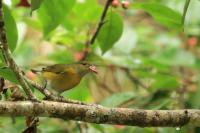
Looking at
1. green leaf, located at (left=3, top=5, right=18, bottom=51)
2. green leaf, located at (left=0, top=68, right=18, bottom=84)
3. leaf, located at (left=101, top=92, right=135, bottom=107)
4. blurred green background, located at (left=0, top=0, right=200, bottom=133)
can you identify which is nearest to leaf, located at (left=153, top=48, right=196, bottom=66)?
blurred green background, located at (left=0, top=0, right=200, bottom=133)

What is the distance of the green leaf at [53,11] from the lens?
116cm

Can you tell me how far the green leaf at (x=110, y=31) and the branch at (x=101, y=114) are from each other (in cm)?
43

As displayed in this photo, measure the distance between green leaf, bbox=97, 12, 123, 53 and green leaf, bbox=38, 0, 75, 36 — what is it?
165 mm

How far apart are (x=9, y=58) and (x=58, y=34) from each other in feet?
3.04

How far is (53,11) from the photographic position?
46.5 inches

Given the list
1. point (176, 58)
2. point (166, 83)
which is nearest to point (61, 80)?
point (166, 83)

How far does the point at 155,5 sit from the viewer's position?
1.31 meters

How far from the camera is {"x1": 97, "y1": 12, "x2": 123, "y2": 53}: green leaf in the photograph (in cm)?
136

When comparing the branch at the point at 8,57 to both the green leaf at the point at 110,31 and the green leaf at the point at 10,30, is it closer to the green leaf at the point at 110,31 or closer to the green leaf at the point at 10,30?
the green leaf at the point at 10,30

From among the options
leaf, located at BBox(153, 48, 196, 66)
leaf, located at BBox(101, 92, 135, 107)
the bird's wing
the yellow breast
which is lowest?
leaf, located at BBox(153, 48, 196, 66)

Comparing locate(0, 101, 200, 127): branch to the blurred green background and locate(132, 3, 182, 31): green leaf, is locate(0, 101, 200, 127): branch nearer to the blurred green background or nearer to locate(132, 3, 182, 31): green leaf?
the blurred green background

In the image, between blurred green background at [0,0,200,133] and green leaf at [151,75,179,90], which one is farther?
green leaf at [151,75,179,90]

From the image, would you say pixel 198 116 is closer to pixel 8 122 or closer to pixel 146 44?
pixel 8 122

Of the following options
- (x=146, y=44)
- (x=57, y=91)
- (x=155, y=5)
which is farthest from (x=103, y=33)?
(x=146, y=44)
